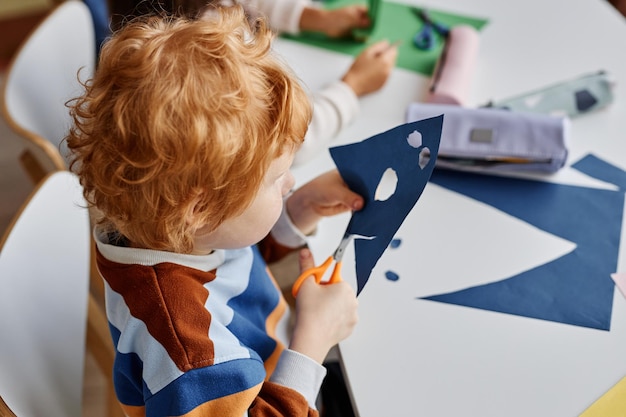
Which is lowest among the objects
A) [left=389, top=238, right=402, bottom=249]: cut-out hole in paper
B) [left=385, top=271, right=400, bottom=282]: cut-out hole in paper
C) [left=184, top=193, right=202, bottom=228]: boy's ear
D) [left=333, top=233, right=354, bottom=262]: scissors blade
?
[left=385, top=271, right=400, bottom=282]: cut-out hole in paper

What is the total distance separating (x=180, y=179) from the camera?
24.2 inches

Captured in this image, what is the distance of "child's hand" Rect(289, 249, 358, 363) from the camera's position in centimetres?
75

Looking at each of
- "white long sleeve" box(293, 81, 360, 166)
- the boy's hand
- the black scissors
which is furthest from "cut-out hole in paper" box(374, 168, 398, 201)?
the black scissors

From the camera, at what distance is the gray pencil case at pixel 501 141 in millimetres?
927

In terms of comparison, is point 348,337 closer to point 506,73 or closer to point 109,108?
point 109,108

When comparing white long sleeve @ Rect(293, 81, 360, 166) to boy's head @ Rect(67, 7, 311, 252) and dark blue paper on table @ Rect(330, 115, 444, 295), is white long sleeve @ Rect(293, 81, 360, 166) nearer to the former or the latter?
dark blue paper on table @ Rect(330, 115, 444, 295)

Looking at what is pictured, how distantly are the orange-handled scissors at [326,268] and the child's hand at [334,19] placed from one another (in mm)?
509

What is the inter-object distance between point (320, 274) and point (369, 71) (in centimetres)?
39

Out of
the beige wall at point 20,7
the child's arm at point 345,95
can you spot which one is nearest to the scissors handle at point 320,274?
the child's arm at point 345,95

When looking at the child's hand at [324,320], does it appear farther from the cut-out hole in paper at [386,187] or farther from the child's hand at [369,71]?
the child's hand at [369,71]

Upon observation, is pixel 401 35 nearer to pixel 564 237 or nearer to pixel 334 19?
pixel 334 19

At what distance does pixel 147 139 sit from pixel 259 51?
0.49 ft

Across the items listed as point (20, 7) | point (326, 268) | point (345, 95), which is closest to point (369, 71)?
point (345, 95)

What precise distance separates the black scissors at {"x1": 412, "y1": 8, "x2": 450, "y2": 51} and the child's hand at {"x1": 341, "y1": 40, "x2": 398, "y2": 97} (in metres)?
0.09
